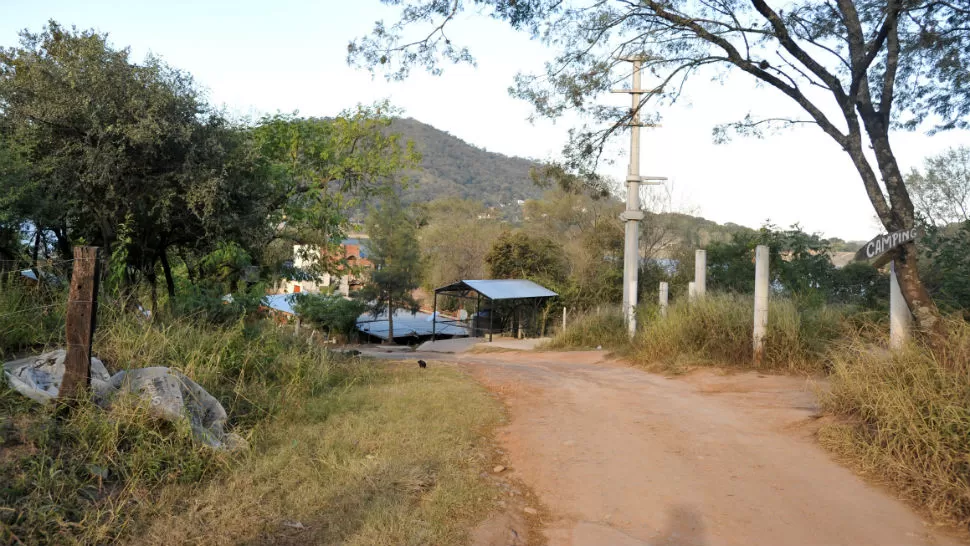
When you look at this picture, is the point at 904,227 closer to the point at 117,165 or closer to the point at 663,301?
the point at 663,301

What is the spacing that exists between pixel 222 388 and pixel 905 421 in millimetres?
6078

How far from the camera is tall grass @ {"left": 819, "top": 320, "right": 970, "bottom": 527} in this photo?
4934 mm

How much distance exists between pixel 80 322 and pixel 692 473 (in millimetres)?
5087

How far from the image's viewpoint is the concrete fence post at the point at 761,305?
436 inches

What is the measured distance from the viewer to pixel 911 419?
18.1ft

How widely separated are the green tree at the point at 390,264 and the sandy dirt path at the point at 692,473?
27.4 m

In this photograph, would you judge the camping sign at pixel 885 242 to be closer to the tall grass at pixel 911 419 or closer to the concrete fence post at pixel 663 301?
the tall grass at pixel 911 419

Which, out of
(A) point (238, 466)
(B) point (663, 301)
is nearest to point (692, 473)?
(A) point (238, 466)

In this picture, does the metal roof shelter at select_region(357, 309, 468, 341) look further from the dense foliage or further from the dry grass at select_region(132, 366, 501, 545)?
the dry grass at select_region(132, 366, 501, 545)

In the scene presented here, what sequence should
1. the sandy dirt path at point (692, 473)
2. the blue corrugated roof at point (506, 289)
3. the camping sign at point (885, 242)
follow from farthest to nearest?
the blue corrugated roof at point (506, 289)
the camping sign at point (885, 242)
the sandy dirt path at point (692, 473)

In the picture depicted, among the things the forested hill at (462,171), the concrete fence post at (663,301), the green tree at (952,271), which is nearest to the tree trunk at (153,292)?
the concrete fence post at (663,301)

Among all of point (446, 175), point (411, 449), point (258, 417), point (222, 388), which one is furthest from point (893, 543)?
point (446, 175)

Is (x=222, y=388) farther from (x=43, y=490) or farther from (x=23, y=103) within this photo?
(x=23, y=103)

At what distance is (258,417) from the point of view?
6.91 metres
